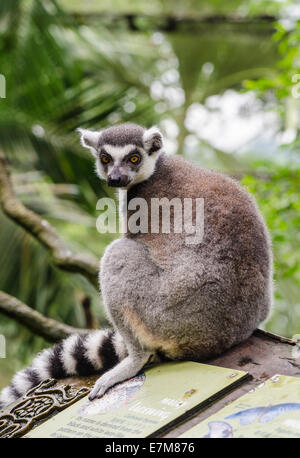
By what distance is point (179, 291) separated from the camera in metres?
3.22

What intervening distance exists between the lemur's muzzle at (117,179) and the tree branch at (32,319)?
1.62 m

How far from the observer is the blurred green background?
19.8 ft

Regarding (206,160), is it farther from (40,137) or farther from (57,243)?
(57,243)

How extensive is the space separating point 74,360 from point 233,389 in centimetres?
120

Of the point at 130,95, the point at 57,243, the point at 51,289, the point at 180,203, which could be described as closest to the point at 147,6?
the point at 130,95

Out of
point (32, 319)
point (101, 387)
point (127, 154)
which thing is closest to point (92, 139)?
point (127, 154)

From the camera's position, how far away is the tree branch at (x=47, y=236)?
16.1ft

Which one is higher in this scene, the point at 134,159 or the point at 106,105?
the point at 106,105

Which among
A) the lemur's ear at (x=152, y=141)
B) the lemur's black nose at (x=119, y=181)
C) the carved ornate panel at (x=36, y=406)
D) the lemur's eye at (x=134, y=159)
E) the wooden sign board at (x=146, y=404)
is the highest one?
the lemur's ear at (x=152, y=141)

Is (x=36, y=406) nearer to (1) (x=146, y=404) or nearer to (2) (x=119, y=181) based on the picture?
(1) (x=146, y=404)

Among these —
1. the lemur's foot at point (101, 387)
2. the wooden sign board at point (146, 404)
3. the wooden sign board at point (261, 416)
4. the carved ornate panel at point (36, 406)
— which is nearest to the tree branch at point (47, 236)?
the carved ornate panel at point (36, 406)

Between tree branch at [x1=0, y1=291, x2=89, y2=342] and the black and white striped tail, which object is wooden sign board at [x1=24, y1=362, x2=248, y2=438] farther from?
tree branch at [x1=0, y1=291, x2=89, y2=342]

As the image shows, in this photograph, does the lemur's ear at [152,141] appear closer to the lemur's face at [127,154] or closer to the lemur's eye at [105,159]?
the lemur's face at [127,154]

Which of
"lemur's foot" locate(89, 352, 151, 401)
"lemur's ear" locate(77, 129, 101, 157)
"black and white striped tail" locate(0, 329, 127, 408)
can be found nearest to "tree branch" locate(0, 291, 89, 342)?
"black and white striped tail" locate(0, 329, 127, 408)
